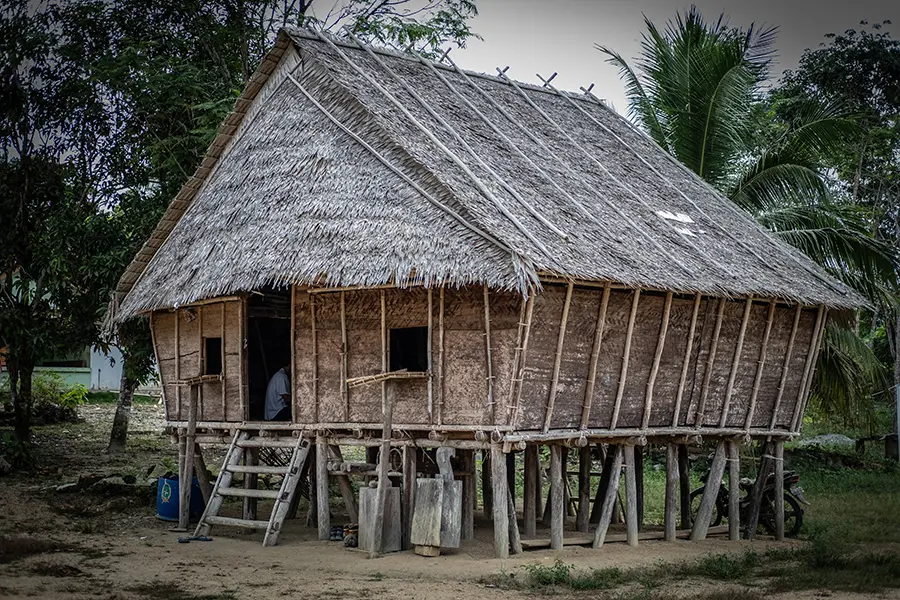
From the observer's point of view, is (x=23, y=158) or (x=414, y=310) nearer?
(x=414, y=310)

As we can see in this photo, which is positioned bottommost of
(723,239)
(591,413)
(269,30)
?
(591,413)

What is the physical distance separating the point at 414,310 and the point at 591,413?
2730 millimetres

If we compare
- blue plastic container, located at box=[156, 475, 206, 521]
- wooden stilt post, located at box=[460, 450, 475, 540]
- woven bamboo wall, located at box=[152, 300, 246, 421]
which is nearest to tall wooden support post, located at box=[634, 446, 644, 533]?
wooden stilt post, located at box=[460, 450, 475, 540]

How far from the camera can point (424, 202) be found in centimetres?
1354

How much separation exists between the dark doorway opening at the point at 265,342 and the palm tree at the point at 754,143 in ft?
30.7

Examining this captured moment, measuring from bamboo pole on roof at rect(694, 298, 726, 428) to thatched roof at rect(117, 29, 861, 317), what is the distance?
2.10 feet

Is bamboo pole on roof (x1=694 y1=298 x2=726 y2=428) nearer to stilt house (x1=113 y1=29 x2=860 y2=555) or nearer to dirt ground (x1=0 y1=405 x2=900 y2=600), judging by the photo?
stilt house (x1=113 y1=29 x2=860 y2=555)

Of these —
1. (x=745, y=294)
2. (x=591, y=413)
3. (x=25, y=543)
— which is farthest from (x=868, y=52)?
(x=25, y=543)

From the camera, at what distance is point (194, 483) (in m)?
16.7

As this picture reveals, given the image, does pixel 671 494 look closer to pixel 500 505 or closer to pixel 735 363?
pixel 735 363

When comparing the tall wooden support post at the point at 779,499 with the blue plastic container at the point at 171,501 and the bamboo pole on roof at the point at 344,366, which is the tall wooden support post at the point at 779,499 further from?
the blue plastic container at the point at 171,501

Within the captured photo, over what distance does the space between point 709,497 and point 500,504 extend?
4.71m

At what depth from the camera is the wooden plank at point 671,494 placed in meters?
16.0

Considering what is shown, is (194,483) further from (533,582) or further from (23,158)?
(23,158)
